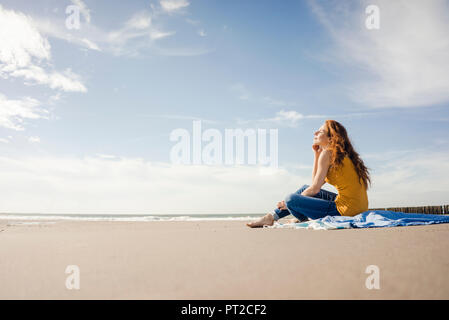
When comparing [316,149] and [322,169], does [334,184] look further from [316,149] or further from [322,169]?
[316,149]

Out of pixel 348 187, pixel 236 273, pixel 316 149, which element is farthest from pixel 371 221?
pixel 236 273

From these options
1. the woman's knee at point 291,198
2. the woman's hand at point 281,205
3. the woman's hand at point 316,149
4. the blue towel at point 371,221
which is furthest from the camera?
the woman's hand at point 316,149

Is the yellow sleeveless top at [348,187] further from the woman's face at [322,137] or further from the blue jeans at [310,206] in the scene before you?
the woman's face at [322,137]

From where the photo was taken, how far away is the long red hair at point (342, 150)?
178 inches

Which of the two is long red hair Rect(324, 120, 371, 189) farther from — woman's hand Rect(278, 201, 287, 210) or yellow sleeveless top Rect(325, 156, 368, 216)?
woman's hand Rect(278, 201, 287, 210)

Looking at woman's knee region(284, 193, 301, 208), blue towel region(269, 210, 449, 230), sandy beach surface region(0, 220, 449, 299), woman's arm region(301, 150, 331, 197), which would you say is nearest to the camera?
sandy beach surface region(0, 220, 449, 299)

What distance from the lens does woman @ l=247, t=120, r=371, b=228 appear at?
4504 mm

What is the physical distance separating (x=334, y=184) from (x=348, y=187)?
208 mm

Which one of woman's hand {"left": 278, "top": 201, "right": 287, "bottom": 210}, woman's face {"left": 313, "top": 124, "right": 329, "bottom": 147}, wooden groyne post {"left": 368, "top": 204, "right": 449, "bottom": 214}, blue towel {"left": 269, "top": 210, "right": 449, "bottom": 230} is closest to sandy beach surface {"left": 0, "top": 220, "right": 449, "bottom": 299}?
blue towel {"left": 269, "top": 210, "right": 449, "bottom": 230}

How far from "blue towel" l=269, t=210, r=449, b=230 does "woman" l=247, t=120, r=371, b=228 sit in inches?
7.9

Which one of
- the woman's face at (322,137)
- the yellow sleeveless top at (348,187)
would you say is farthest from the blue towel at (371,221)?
the woman's face at (322,137)

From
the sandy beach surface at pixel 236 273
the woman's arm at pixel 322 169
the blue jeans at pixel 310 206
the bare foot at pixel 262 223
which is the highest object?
the woman's arm at pixel 322 169

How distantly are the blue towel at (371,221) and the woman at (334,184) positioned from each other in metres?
0.20
